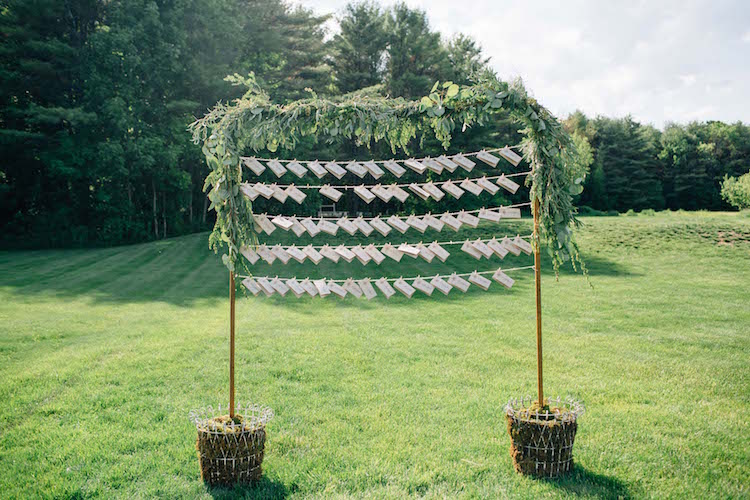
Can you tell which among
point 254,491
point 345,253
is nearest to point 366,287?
point 345,253

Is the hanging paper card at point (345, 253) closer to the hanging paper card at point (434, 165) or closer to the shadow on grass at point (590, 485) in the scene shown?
the hanging paper card at point (434, 165)

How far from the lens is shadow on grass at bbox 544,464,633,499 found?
3.13 meters

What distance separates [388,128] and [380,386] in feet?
8.41

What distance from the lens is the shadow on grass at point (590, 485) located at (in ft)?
10.3

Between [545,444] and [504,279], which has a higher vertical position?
[504,279]

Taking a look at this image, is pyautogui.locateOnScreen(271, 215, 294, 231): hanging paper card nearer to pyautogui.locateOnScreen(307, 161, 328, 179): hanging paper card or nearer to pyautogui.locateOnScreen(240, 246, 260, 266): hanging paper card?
pyautogui.locateOnScreen(240, 246, 260, 266): hanging paper card

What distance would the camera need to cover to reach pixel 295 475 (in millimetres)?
3402

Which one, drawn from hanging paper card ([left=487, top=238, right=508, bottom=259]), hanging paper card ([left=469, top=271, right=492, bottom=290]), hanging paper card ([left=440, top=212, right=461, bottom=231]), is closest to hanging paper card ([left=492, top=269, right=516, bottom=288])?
hanging paper card ([left=469, top=271, right=492, bottom=290])

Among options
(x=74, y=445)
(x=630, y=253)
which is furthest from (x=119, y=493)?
(x=630, y=253)

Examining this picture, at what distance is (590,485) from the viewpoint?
3.23 metres

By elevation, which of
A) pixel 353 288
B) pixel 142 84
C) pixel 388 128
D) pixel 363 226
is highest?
pixel 142 84

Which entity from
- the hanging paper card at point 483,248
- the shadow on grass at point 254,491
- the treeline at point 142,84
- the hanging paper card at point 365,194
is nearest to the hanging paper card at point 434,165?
the hanging paper card at point 365,194

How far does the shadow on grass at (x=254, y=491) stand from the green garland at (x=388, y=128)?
56.2 inches

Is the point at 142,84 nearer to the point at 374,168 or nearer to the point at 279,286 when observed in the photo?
the point at 279,286
